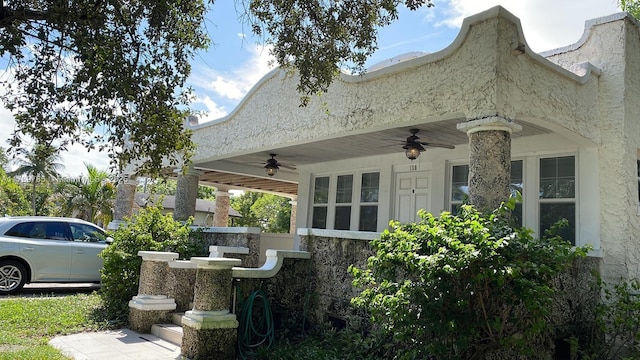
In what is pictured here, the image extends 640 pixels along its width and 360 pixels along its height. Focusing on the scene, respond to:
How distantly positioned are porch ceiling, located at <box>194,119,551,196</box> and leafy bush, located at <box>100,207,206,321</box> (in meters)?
2.51

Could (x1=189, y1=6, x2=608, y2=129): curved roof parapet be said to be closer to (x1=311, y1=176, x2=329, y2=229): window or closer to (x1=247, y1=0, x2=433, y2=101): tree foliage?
(x1=247, y1=0, x2=433, y2=101): tree foliage

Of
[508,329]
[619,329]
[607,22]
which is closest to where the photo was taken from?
[508,329]

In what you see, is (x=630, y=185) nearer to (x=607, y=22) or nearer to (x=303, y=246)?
(x=607, y=22)

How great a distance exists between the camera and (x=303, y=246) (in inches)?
310

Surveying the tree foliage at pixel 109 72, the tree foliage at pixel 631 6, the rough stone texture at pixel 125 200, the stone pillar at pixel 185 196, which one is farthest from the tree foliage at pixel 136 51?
the tree foliage at pixel 631 6

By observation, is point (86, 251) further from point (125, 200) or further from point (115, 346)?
point (115, 346)

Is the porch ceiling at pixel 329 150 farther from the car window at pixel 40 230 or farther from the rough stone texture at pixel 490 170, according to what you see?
the car window at pixel 40 230

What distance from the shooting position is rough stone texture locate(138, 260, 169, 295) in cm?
823

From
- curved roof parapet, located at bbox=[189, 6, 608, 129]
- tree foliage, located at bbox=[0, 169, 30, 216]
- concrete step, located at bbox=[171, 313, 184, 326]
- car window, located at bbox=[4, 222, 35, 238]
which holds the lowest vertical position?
concrete step, located at bbox=[171, 313, 184, 326]

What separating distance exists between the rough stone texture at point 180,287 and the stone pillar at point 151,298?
14 cm

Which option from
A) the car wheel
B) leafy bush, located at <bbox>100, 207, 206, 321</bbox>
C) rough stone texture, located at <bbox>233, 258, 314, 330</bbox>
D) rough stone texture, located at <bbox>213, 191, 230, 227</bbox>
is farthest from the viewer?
rough stone texture, located at <bbox>213, 191, 230, 227</bbox>

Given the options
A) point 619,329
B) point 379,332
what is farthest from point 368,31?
point 619,329

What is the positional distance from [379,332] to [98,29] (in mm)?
4927

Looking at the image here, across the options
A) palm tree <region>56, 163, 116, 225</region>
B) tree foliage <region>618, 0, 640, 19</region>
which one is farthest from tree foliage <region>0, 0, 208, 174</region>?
palm tree <region>56, 163, 116, 225</region>
